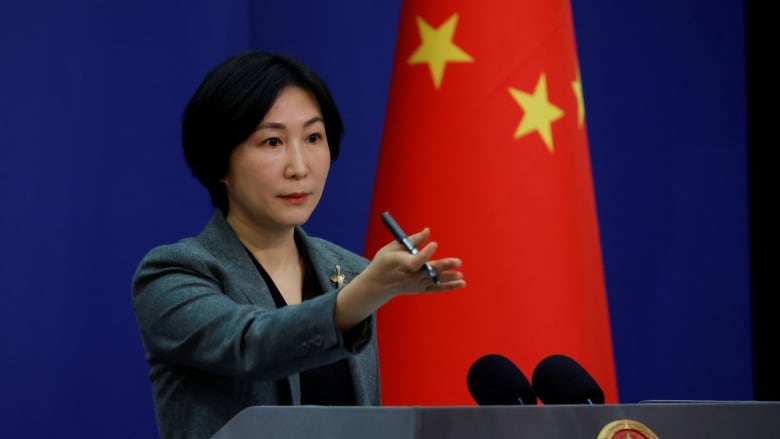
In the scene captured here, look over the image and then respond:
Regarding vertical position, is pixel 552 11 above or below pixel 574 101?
above

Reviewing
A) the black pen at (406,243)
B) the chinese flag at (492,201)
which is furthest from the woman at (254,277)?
the chinese flag at (492,201)

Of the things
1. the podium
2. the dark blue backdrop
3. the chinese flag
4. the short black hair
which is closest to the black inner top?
the short black hair

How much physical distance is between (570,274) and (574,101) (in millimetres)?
382

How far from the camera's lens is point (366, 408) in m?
0.99

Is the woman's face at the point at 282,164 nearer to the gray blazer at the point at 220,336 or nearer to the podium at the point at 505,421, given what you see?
the gray blazer at the point at 220,336

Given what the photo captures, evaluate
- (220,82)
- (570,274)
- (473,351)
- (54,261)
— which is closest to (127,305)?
(54,261)

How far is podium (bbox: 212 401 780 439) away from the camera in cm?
96

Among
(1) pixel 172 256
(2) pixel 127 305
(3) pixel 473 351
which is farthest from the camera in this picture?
(2) pixel 127 305

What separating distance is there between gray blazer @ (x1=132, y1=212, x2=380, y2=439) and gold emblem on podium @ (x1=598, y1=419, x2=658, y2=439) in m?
0.29

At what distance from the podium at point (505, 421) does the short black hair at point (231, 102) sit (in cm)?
48

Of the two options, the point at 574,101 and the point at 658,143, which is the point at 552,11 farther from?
the point at 658,143

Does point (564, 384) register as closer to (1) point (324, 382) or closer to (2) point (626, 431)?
(2) point (626, 431)

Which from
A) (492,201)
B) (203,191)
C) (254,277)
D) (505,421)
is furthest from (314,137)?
(203,191)

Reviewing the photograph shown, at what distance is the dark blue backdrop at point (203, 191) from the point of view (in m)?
2.43
